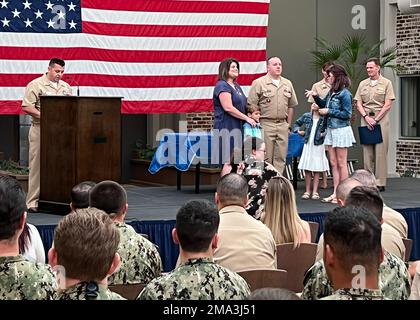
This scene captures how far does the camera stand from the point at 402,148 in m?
13.7

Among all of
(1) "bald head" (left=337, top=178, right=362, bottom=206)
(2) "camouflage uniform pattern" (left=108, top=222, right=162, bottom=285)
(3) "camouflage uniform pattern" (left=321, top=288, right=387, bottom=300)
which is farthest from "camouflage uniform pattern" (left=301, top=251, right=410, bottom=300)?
(1) "bald head" (left=337, top=178, right=362, bottom=206)

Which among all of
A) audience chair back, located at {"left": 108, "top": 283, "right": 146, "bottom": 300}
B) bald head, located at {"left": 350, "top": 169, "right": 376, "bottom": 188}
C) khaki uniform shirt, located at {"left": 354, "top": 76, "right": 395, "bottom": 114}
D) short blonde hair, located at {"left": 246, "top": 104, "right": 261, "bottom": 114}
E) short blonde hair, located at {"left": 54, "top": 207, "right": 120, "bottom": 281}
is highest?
khaki uniform shirt, located at {"left": 354, "top": 76, "right": 395, "bottom": 114}

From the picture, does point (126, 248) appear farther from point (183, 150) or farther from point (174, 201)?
point (183, 150)

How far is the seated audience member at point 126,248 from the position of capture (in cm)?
402

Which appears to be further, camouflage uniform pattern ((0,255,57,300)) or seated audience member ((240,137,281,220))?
seated audience member ((240,137,281,220))

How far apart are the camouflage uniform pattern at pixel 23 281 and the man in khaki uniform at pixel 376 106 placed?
23.7ft

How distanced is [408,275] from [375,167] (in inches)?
275

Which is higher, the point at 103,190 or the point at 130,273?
the point at 103,190

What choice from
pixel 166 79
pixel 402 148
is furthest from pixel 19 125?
pixel 402 148

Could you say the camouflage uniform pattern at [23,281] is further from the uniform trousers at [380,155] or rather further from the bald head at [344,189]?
the uniform trousers at [380,155]

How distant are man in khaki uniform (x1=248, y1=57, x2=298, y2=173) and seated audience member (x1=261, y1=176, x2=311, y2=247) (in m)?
3.95

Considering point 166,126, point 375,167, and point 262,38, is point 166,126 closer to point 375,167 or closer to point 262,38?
point 262,38

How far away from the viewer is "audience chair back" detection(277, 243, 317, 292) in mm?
4766

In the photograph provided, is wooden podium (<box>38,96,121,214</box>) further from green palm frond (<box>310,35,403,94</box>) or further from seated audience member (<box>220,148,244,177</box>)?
green palm frond (<box>310,35,403,94</box>)
